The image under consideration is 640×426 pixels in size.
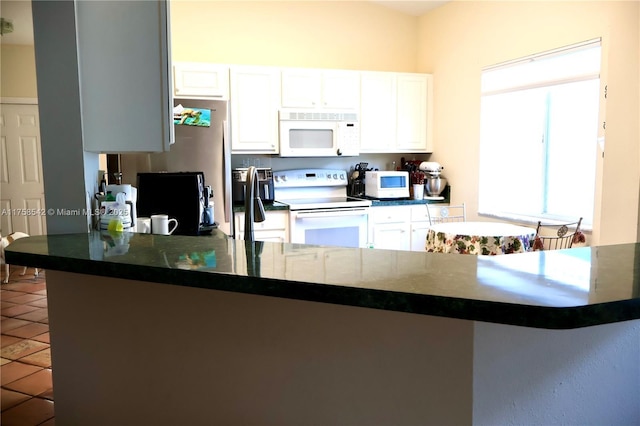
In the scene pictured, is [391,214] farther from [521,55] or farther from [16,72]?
[16,72]

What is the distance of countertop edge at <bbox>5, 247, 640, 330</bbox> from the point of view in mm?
856

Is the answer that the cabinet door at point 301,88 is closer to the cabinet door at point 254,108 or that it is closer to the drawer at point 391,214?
the cabinet door at point 254,108

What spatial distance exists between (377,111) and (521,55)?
1.43 meters

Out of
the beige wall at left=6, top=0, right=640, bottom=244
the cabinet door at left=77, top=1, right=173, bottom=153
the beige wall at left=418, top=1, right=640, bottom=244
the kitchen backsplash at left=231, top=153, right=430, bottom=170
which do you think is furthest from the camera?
the kitchen backsplash at left=231, top=153, right=430, bottom=170

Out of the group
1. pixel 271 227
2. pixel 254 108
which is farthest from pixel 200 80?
pixel 271 227

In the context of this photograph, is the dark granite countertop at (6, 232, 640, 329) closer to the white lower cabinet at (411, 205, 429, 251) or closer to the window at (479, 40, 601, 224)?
the window at (479, 40, 601, 224)

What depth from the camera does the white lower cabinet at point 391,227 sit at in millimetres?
4660

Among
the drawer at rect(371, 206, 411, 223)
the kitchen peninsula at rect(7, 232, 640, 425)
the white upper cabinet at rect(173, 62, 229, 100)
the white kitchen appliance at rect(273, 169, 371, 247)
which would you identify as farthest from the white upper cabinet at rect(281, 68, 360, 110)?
the kitchen peninsula at rect(7, 232, 640, 425)

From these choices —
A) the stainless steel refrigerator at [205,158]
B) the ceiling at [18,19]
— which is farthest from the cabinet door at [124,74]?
the ceiling at [18,19]

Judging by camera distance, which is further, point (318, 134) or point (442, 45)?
point (442, 45)

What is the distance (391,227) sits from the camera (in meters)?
4.73

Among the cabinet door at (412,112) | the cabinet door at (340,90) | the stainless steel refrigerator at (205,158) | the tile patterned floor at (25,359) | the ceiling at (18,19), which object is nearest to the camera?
the tile patterned floor at (25,359)

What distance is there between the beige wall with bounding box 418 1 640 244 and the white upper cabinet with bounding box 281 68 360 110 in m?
0.94

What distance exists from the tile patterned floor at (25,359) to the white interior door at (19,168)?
1.42 m
